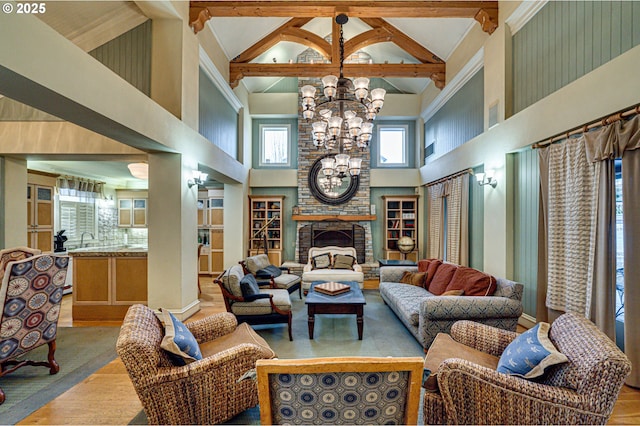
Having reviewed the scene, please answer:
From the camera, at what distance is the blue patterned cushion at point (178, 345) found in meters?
2.00

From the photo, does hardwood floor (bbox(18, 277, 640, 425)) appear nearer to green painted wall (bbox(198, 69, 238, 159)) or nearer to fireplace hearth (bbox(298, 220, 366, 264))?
green painted wall (bbox(198, 69, 238, 159))

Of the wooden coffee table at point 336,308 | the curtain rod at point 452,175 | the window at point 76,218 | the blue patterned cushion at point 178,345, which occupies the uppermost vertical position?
the curtain rod at point 452,175

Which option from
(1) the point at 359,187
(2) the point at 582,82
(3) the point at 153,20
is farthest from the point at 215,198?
(2) the point at 582,82

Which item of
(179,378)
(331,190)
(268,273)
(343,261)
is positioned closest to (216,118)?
(268,273)

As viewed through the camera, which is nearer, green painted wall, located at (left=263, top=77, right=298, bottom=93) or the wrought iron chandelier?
the wrought iron chandelier

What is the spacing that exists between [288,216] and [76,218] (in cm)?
509

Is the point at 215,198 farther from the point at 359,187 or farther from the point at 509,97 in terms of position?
the point at 509,97

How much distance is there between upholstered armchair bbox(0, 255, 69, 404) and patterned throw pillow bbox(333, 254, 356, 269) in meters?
4.65

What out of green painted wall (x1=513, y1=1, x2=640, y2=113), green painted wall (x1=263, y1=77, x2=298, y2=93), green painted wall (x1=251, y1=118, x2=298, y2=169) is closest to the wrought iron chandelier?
green painted wall (x1=513, y1=1, x2=640, y2=113)

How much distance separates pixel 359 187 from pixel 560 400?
6635mm

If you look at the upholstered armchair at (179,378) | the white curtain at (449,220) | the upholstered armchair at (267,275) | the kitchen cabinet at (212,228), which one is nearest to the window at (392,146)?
the white curtain at (449,220)

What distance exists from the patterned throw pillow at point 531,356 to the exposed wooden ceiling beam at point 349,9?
4.54m

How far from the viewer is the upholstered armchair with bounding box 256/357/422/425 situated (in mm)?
1264

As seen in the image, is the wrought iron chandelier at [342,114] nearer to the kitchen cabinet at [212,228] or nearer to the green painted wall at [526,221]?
the green painted wall at [526,221]
